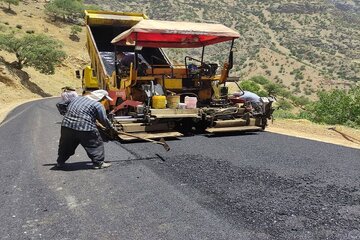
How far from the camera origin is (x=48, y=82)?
35344 mm

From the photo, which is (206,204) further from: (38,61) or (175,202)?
(38,61)

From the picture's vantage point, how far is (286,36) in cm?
7481

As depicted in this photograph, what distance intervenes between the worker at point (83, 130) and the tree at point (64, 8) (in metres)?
54.9

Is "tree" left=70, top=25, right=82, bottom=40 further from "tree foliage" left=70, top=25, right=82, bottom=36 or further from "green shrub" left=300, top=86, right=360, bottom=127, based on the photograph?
"green shrub" left=300, top=86, right=360, bottom=127

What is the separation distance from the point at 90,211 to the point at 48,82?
3299 cm

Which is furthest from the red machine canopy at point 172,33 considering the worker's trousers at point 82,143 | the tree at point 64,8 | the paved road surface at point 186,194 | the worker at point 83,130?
the tree at point 64,8

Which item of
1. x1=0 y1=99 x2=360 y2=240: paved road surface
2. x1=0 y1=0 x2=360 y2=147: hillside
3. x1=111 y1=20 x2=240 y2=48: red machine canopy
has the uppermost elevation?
x1=111 y1=20 x2=240 y2=48: red machine canopy

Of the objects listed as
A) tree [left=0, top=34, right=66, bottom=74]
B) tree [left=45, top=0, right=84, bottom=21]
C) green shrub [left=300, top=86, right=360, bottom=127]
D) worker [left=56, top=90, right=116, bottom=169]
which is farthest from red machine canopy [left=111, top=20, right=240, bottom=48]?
tree [left=45, top=0, right=84, bottom=21]

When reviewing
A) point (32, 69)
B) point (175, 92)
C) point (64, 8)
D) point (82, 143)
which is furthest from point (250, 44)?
point (82, 143)

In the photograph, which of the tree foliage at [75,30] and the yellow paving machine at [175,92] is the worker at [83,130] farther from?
the tree foliage at [75,30]

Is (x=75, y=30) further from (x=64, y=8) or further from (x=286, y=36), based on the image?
(x=286, y=36)

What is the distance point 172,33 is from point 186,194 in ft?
15.6

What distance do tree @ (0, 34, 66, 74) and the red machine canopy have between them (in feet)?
81.3

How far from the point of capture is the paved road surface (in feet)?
12.9
